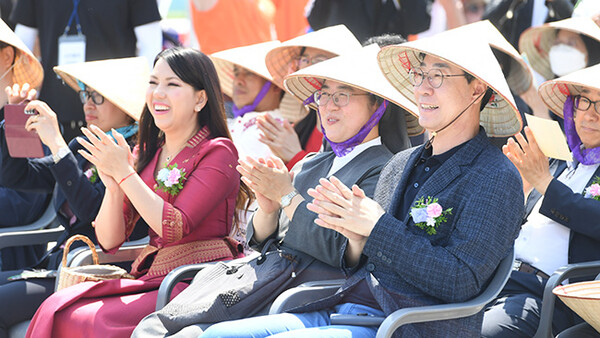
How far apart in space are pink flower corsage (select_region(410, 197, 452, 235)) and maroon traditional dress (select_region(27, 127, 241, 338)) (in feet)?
4.33

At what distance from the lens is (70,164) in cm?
444

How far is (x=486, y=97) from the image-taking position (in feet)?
11.0

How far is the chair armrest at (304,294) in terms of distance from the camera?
132 inches

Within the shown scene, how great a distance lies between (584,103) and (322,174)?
4.19ft

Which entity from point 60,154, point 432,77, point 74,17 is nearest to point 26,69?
point 74,17

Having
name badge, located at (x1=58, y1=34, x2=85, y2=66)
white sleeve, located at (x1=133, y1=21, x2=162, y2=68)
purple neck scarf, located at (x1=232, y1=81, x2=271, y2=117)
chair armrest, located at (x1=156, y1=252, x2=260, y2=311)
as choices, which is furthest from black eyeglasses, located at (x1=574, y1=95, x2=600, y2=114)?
name badge, located at (x1=58, y1=34, x2=85, y2=66)

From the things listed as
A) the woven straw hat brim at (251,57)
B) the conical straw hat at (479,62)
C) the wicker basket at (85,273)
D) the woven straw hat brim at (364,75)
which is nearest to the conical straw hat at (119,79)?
the woven straw hat brim at (251,57)

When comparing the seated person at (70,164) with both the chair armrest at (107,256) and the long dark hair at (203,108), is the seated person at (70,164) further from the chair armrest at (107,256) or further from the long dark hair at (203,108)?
the long dark hair at (203,108)

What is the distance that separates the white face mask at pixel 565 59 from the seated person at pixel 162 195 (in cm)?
217

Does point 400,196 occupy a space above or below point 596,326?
above

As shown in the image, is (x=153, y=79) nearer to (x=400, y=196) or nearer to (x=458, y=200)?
(x=400, y=196)

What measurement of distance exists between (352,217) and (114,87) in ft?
8.18

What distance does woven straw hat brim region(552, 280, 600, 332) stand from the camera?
9.75 ft

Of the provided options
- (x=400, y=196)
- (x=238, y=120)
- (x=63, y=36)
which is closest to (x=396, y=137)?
(x=400, y=196)
